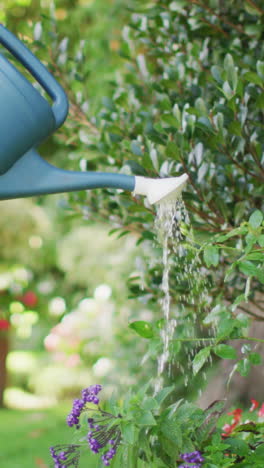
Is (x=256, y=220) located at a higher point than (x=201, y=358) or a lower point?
higher

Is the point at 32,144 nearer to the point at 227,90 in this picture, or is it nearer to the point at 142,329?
the point at 142,329

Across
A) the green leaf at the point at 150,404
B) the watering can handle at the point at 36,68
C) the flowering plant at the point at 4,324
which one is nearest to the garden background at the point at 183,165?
the green leaf at the point at 150,404

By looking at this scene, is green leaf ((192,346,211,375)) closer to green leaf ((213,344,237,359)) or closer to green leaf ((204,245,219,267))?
green leaf ((213,344,237,359))

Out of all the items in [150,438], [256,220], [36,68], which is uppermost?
[36,68]

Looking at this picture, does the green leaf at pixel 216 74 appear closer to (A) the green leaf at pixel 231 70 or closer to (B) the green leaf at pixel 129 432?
(A) the green leaf at pixel 231 70

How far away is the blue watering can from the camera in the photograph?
1.04 meters

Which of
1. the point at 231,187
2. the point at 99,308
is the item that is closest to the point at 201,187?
the point at 231,187

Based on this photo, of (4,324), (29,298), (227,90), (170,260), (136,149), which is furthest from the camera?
(29,298)

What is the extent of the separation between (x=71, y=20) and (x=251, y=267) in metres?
4.97

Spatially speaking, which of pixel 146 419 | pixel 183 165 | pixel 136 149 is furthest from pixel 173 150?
pixel 146 419

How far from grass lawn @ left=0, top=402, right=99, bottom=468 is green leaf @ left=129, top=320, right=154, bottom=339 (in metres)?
1.75

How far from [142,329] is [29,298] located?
4.66 metres

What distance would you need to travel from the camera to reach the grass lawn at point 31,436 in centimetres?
322

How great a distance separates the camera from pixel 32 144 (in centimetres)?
109
